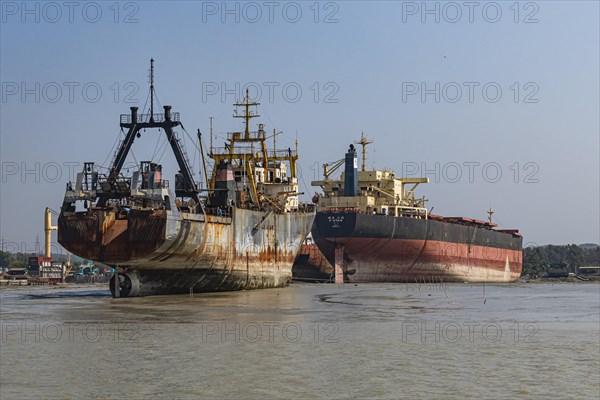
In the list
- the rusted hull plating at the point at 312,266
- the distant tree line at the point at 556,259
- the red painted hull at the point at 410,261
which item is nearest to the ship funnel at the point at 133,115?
the red painted hull at the point at 410,261

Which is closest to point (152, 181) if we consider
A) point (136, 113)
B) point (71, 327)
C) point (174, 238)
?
point (174, 238)

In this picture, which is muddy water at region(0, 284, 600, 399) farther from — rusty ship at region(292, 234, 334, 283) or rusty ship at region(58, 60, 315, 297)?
rusty ship at region(292, 234, 334, 283)

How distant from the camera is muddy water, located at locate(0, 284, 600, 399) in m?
14.2

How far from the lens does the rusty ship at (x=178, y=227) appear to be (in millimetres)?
34438

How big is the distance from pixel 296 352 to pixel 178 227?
17.5m

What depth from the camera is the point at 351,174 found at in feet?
190

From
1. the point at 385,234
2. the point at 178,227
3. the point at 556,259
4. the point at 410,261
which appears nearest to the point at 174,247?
the point at 178,227

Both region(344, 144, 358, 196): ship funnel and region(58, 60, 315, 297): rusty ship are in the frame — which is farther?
region(344, 144, 358, 196): ship funnel

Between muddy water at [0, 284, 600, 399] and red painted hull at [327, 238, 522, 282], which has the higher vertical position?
red painted hull at [327, 238, 522, 282]

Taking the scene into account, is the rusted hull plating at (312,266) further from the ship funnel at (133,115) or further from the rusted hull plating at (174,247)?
the ship funnel at (133,115)

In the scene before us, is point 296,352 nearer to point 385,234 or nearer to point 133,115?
point 133,115

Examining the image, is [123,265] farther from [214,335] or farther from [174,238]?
[214,335]

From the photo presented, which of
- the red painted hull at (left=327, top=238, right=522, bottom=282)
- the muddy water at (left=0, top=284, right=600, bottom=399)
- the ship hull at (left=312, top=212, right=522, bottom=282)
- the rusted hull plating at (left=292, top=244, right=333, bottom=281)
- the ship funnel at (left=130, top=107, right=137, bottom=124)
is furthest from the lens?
the rusted hull plating at (left=292, top=244, right=333, bottom=281)

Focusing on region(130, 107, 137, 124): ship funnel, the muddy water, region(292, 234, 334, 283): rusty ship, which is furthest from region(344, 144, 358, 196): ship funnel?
the muddy water
